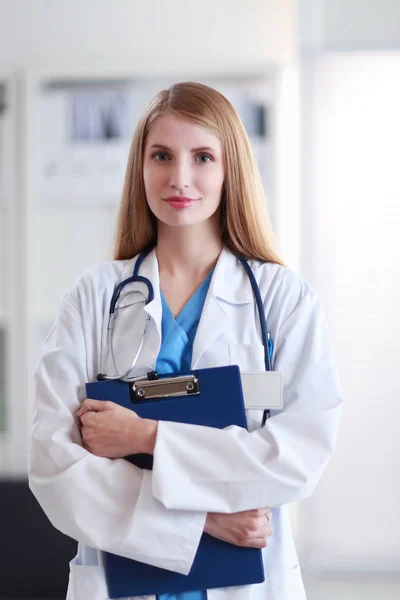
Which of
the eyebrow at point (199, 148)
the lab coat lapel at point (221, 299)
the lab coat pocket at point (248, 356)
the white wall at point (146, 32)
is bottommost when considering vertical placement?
the lab coat pocket at point (248, 356)

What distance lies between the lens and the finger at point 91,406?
3.86ft

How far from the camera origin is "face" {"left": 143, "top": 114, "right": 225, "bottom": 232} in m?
1.24

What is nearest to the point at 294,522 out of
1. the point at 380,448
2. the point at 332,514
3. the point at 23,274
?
the point at 332,514

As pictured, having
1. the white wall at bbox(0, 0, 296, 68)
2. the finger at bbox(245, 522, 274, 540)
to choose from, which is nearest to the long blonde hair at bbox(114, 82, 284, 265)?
the finger at bbox(245, 522, 274, 540)

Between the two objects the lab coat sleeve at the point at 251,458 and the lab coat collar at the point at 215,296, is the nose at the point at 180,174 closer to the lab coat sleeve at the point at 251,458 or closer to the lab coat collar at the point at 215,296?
the lab coat collar at the point at 215,296

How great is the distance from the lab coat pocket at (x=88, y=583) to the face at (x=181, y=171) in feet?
1.93

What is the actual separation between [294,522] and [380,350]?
2.47 feet

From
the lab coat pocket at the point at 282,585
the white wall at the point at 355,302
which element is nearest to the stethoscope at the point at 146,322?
the lab coat pocket at the point at 282,585

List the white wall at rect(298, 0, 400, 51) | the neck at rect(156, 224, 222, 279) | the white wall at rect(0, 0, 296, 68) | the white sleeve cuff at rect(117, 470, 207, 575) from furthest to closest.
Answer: the white wall at rect(0, 0, 296, 68) → the white wall at rect(298, 0, 400, 51) → the neck at rect(156, 224, 222, 279) → the white sleeve cuff at rect(117, 470, 207, 575)

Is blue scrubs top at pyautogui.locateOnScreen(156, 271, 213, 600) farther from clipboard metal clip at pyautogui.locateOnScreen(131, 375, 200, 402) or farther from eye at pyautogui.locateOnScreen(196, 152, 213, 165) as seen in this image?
eye at pyautogui.locateOnScreen(196, 152, 213, 165)

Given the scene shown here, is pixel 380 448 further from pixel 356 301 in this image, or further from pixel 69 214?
pixel 69 214

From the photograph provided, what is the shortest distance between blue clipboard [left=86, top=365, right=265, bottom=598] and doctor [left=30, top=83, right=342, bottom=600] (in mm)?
26

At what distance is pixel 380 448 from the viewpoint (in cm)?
231

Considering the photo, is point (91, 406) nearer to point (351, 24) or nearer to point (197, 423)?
point (197, 423)
